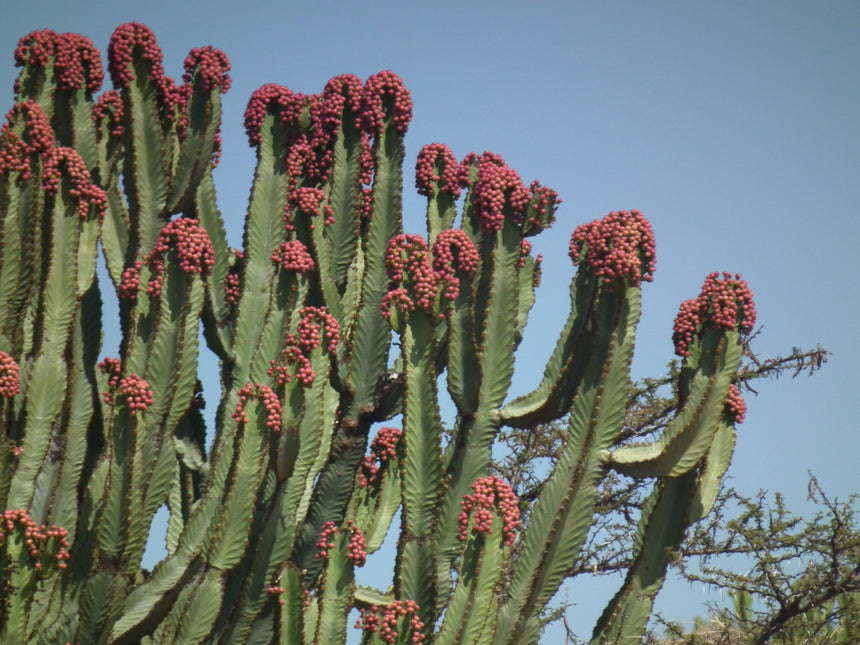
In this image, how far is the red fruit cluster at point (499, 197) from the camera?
7230mm

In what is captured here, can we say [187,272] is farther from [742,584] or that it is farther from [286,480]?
[742,584]

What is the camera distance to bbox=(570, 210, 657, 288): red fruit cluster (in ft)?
22.0

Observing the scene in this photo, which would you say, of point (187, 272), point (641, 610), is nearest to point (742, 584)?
point (641, 610)

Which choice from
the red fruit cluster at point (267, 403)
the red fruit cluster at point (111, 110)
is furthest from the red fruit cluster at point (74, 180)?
the red fruit cluster at point (267, 403)

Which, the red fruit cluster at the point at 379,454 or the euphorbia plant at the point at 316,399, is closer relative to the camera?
the euphorbia plant at the point at 316,399

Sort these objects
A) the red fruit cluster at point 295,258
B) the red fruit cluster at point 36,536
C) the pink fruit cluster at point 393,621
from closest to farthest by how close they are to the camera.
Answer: the red fruit cluster at point 36,536
the pink fruit cluster at point 393,621
the red fruit cluster at point 295,258

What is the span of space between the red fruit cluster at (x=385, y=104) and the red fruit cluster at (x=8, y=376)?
2.86 metres

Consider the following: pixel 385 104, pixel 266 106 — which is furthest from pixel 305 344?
pixel 266 106

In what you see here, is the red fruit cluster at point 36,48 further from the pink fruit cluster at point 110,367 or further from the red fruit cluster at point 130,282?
the pink fruit cluster at point 110,367

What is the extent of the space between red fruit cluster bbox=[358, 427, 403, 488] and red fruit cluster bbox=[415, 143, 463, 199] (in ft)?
5.44

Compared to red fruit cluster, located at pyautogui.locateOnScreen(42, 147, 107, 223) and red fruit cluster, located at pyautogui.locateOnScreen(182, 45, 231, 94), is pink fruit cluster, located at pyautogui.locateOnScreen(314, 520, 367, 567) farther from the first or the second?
red fruit cluster, located at pyautogui.locateOnScreen(182, 45, 231, 94)

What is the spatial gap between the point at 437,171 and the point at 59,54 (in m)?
2.74

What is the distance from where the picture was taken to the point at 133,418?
260 inches

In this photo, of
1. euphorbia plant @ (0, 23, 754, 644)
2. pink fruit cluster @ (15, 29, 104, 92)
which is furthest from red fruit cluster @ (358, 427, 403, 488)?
pink fruit cluster @ (15, 29, 104, 92)
